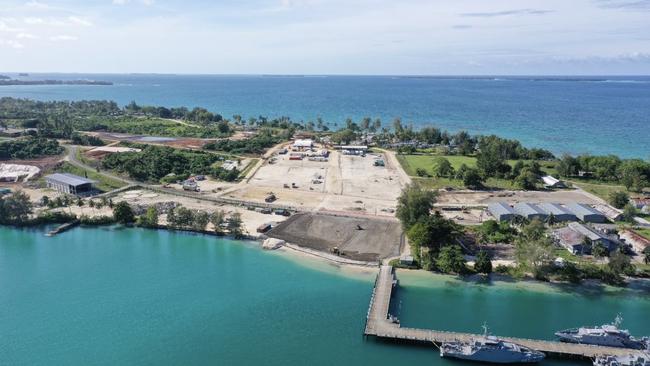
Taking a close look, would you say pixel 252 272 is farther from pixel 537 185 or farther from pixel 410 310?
pixel 537 185

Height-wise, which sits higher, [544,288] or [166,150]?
[166,150]

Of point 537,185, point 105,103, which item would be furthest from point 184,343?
point 105,103

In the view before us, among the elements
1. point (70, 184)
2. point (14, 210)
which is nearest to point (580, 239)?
point (14, 210)

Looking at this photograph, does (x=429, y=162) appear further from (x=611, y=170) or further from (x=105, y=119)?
(x=105, y=119)

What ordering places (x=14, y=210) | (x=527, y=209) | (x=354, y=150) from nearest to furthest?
(x=14, y=210), (x=527, y=209), (x=354, y=150)

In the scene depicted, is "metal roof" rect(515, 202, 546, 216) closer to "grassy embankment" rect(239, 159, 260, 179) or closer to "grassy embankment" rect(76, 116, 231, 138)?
"grassy embankment" rect(239, 159, 260, 179)

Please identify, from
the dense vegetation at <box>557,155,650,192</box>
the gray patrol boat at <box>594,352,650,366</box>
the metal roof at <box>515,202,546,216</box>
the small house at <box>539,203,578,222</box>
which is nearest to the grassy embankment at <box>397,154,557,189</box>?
the dense vegetation at <box>557,155,650,192</box>

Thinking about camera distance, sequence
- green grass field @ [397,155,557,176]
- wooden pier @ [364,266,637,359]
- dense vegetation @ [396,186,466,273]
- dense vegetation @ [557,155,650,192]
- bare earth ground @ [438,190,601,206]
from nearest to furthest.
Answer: wooden pier @ [364,266,637,359] < dense vegetation @ [396,186,466,273] < bare earth ground @ [438,190,601,206] < dense vegetation @ [557,155,650,192] < green grass field @ [397,155,557,176]

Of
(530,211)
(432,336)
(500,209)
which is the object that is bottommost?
(432,336)
